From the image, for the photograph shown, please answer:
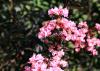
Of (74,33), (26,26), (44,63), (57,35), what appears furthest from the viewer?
(26,26)

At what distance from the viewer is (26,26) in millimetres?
4445

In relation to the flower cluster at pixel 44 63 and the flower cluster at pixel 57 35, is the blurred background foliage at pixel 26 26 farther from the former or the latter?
the flower cluster at pixel 44 63

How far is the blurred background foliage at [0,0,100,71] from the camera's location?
166 inches

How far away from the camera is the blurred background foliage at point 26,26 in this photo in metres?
4.22

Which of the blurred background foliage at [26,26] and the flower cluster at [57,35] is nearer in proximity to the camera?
the flower cluster at [57,35]

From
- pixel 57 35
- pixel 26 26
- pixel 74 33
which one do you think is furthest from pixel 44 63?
pixel 26 26

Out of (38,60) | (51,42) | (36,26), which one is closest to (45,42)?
(51,42)

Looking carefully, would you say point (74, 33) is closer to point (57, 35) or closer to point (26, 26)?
point (57, 35)

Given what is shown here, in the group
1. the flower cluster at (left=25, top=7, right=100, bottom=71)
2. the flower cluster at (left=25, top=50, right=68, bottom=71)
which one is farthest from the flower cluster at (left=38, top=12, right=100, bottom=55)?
the flower cluster at (left=25, top=50, right=68, bottom=71)

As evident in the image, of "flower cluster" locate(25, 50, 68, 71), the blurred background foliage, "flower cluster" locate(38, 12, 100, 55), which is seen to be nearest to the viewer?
"flower cluster" locate(25, 50, 68, 71)

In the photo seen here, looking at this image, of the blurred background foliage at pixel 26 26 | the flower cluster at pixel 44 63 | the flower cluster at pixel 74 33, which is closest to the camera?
the flower cluster at pixel 44 63

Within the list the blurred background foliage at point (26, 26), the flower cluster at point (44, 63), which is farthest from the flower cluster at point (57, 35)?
the blurred background foliage at point (26, 26)

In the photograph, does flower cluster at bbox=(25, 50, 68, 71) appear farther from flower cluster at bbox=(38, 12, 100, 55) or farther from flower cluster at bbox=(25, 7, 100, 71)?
flower cluster at bbox=(38, 12, 100, 55)

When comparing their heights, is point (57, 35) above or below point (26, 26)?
above
